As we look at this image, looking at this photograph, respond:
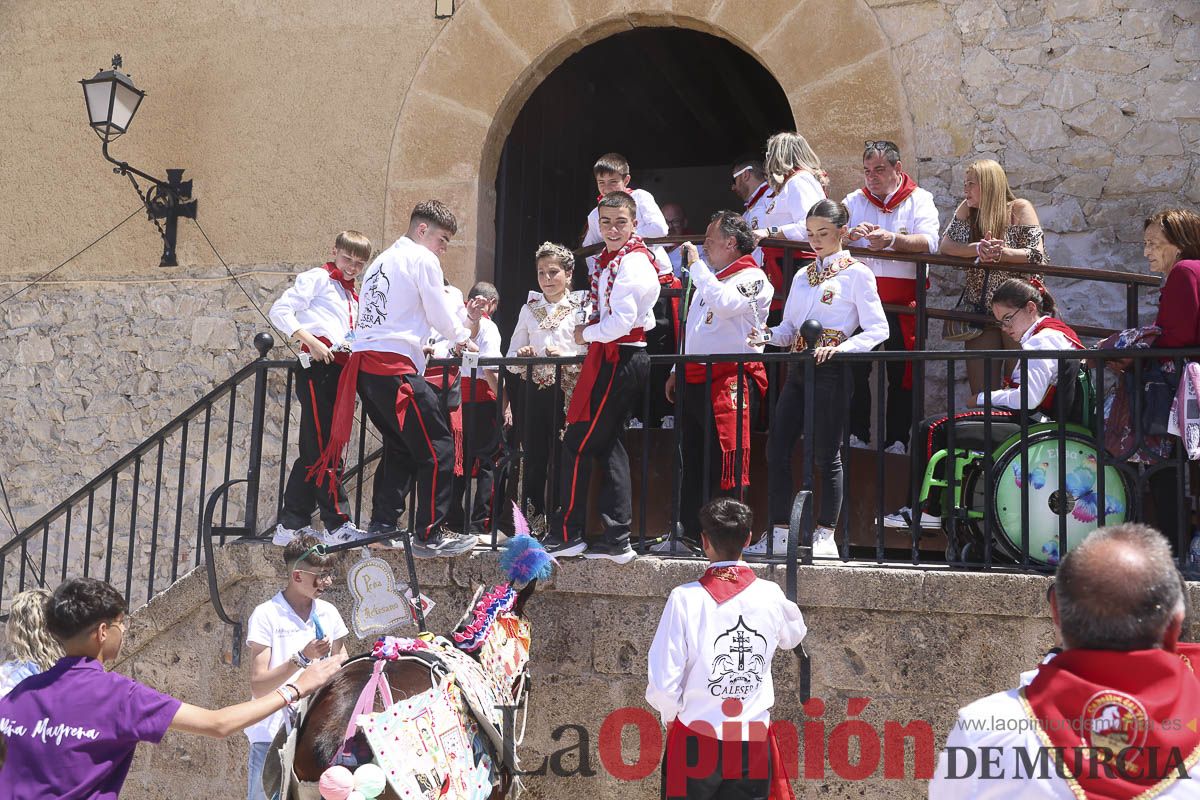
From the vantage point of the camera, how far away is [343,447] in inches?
217

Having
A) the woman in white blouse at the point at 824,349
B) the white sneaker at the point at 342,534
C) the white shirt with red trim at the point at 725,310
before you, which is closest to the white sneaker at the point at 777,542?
the woman in white blouse at the point at 824,349

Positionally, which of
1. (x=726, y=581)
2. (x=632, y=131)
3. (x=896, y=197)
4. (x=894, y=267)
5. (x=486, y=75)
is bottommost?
(x=726, y=581)

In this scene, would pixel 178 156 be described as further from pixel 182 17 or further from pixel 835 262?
pixel 835 262

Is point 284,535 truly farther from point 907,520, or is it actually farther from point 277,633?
point 907,520

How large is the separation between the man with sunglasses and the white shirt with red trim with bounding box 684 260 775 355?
0.82 m

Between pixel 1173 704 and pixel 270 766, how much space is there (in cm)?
272

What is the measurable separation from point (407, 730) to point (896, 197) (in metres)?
3.92

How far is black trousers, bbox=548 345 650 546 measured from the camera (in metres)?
5.13

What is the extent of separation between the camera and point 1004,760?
2.20 meters

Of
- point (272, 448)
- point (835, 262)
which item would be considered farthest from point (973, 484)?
point (272, 448)

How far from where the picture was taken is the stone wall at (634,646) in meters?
4.64

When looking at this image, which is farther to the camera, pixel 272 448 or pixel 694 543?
pixel 272 448

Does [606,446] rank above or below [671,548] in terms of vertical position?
above

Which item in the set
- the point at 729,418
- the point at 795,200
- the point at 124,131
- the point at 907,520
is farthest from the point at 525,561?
the point at 124,131
